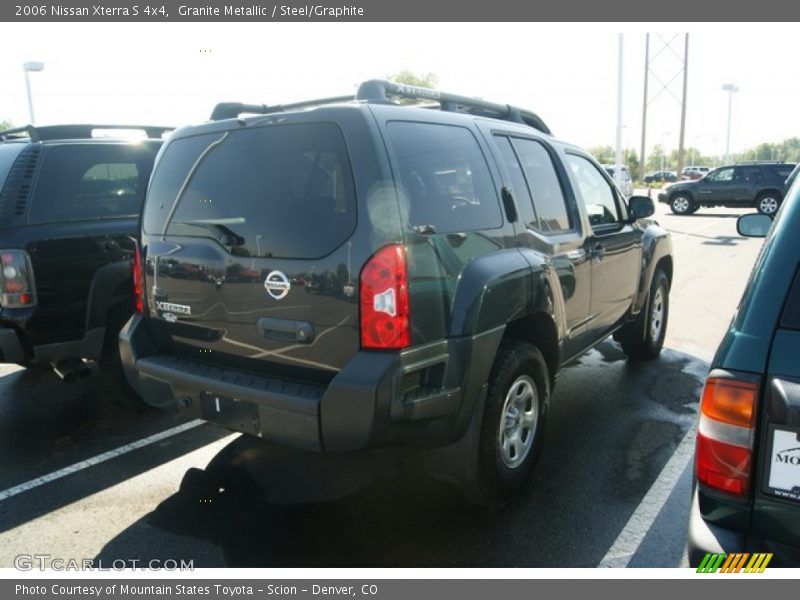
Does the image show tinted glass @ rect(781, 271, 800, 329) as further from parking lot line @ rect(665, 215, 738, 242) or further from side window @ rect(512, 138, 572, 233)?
parking lot line @ rect(665, 215, 738, 242)

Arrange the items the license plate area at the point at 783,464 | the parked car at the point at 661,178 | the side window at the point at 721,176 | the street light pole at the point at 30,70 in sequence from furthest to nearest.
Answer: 1. the parked car at the point at 661,178
2. the side window at the point at 721,176
3. the street light pole at the point at 30,70
4. the license plate area at the point at 783,464

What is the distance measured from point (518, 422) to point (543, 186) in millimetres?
1462

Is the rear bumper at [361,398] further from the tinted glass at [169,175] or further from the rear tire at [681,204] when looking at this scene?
the rear tire at [681,204]

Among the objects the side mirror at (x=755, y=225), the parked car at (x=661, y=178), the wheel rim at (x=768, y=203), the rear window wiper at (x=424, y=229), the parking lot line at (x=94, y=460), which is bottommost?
the parked car at (x=661, y=178)

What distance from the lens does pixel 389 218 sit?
107 inches

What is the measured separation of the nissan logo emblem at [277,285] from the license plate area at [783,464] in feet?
6.36

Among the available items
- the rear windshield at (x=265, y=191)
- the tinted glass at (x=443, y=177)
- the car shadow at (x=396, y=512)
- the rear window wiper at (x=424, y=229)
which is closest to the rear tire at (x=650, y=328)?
the car shadow at (x=396, y=512)

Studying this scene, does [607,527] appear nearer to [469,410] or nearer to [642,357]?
[469,410]

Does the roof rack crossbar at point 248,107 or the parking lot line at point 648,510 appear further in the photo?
the roof rack crossbar at point 248,107

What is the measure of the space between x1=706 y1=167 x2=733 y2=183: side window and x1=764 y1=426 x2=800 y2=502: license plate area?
929 inches

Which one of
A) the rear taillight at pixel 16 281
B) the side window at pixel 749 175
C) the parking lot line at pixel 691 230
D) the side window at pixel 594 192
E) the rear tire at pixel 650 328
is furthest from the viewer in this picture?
the side window at pixel 749 175

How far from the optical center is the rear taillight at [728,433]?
187 centimetres

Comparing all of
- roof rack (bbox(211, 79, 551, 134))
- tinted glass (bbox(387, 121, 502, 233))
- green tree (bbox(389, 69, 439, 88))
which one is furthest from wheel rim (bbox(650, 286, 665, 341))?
green tree (bbox(389, 69, 439, 88))

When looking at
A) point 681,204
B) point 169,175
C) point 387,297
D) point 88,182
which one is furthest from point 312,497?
point 681,204
